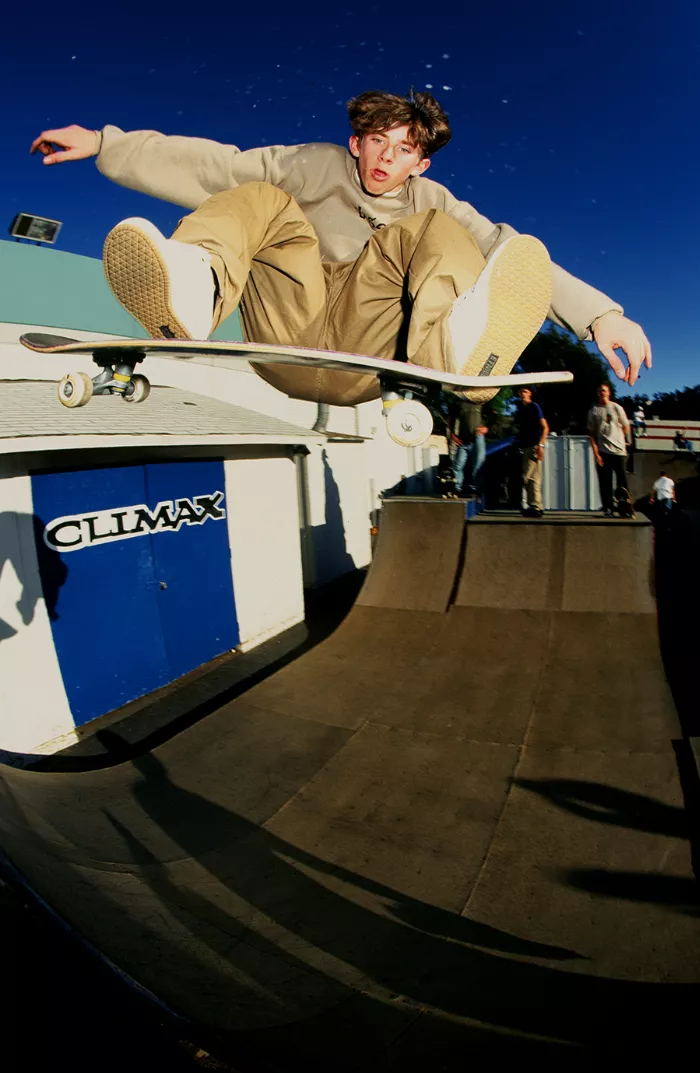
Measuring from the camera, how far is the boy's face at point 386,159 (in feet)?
7.47

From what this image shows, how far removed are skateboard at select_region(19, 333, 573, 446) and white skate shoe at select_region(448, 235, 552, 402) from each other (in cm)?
9

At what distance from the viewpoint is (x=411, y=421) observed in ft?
7.80

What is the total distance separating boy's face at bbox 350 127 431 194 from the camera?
2275 mm

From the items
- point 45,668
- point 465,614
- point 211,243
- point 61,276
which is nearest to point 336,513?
point 465,614

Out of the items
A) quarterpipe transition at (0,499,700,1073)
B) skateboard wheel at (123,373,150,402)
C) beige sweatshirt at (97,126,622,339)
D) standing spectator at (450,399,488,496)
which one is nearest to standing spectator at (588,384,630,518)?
standing spectator at (450,399,488,496)

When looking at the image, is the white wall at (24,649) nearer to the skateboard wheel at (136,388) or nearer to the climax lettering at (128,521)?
the climax lettering at (128,521)

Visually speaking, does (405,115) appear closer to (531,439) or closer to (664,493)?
(531,439)

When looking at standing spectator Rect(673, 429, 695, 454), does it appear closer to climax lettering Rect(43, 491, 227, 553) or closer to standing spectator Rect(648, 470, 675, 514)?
standing spectator Rect(648, 470, 675, 514)

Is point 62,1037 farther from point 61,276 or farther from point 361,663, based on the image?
point 361,663

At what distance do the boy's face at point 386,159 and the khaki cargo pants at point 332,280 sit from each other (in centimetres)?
17

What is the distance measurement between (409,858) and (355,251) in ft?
10.0

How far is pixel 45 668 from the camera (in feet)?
18.7

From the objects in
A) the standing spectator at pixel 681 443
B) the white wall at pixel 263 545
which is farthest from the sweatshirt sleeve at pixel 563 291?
the standing spectator at pixel 681 443

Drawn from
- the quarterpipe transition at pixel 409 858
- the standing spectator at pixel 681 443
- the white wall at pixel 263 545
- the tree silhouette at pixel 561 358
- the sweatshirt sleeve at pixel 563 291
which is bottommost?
the quarterpipe transition at pixel 409 858
